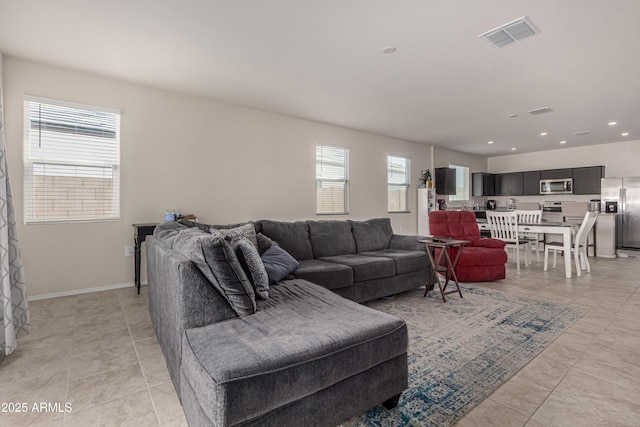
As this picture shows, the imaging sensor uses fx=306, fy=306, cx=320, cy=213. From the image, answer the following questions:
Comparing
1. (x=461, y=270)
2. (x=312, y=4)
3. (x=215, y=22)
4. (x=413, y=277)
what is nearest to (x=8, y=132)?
(x=215, y=22)

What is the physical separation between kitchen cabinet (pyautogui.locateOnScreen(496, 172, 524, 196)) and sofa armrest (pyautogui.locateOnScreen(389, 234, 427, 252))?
6358mm

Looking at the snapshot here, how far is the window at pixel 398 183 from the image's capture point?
711 cm

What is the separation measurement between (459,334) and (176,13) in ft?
11.6

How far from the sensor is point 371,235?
166 inches

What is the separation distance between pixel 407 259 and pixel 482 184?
6700mm

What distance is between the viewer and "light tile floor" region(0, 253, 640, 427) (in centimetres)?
157

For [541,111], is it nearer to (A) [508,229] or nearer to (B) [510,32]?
(A) [508,229]

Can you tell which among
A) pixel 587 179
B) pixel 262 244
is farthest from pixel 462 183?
pixel 262 244

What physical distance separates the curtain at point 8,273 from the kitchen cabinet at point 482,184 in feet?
31.7

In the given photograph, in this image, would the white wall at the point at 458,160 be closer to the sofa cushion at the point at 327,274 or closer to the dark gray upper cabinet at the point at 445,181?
the dark gray upper cabinet at the point at 445,181

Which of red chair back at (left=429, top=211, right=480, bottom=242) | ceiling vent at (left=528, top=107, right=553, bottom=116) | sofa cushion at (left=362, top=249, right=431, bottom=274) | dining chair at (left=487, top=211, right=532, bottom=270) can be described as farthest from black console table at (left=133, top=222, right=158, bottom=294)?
ceiling vent at (left=528, top=107, right=553, bottom=116)

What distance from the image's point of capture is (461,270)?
14.1 ft

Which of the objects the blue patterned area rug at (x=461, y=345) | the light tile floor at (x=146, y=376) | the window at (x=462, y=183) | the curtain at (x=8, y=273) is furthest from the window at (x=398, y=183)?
the curtain at (x=8, y=273)

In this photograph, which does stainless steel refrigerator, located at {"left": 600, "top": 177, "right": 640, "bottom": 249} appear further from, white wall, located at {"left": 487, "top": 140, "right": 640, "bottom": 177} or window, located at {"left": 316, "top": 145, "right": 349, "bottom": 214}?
window, located at {"left": 316, "top": 145, "right": 349, "bottom": 214}
